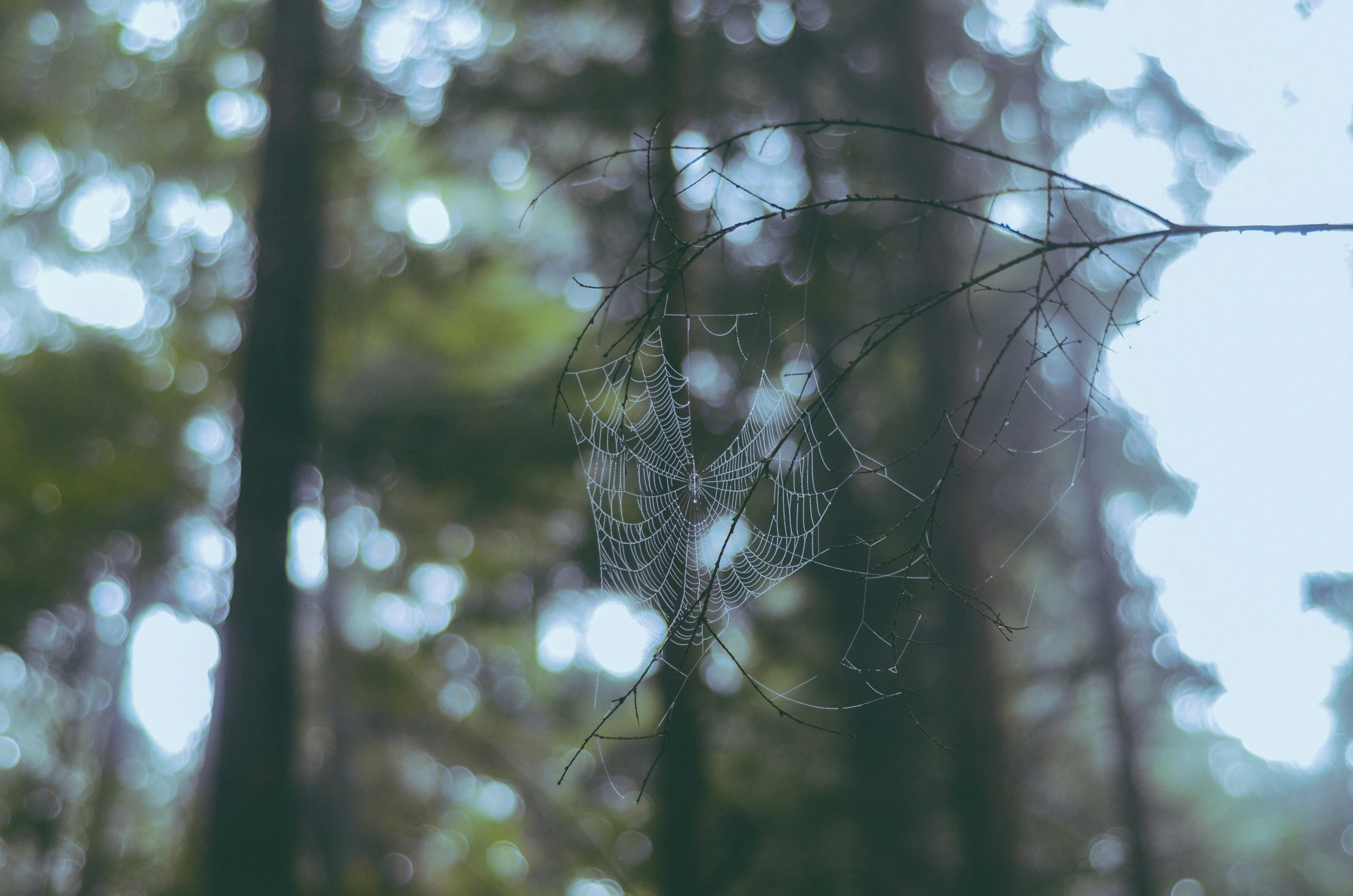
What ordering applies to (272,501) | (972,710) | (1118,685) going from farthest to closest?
(1118,685) → (272,501) → (972,710)

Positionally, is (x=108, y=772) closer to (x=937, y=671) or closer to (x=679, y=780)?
(x=679, y=780)

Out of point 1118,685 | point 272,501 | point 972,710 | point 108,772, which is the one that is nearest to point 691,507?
point 972,710

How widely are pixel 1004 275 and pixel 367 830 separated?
585 centimetres

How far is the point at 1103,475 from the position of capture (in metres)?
5.23

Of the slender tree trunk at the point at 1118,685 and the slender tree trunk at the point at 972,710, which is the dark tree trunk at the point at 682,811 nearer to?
the slender tree trunk at the point at 972,710

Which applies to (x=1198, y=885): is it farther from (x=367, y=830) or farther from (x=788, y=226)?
(x=367, y=830)

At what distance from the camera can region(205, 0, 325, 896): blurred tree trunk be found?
13.9 ft

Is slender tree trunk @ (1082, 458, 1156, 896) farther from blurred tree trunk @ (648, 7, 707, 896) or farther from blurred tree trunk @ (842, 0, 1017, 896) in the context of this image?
blurred tree trunk @ (648, 7, 707, 896)

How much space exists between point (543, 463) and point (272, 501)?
1.39m

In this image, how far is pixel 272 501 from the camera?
4.59 meters

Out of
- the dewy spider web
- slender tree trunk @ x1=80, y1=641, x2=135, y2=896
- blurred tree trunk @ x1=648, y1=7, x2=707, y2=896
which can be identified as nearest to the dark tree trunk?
blurred tree trunk @ x1=648, y1=7, x2=707, y2=896

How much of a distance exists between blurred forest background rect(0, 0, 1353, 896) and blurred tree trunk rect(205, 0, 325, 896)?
2 cm

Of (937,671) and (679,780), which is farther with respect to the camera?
(937,671)

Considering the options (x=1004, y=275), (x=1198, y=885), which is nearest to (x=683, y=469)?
(x=1004, y=275)
